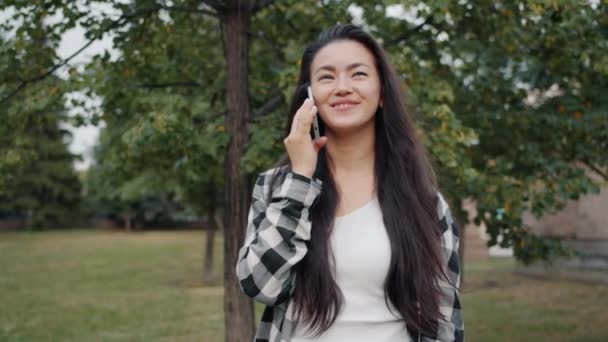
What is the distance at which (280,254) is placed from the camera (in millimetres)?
1848

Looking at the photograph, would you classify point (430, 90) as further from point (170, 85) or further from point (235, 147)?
point (170, 85)

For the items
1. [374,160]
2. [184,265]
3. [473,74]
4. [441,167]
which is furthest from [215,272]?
[374,160]

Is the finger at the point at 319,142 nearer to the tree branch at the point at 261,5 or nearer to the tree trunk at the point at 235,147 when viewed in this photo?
the tree trunk at the point at 235,147

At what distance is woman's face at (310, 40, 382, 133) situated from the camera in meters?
2.04

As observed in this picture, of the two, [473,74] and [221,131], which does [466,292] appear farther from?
[221,131]

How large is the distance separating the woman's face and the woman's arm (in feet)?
1.37

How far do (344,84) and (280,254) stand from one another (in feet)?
1.87

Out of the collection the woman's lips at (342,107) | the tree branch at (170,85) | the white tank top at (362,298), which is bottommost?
the white tank top at (362,298)

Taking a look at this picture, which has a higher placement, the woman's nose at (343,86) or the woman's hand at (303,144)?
the woman's nose at (343,86)

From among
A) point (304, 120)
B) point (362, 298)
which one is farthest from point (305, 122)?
point (362, 298)

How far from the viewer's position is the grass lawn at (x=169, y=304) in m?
8.59

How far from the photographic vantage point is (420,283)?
1.98 m

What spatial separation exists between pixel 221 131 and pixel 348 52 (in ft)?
10.8

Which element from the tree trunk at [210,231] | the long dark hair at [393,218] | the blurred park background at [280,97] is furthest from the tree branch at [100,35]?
the tree trunk at [210,231]
